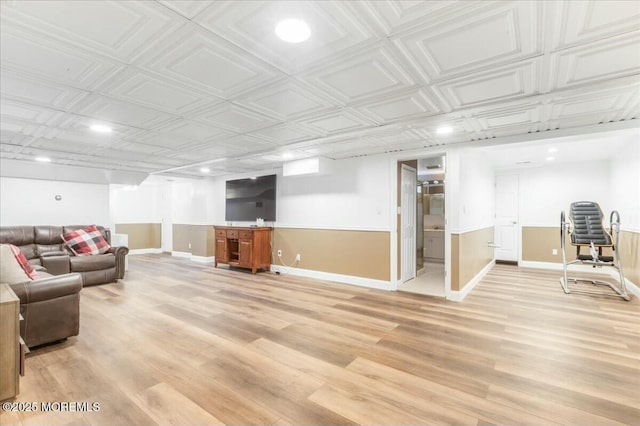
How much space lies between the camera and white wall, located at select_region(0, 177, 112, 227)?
18.0 ft

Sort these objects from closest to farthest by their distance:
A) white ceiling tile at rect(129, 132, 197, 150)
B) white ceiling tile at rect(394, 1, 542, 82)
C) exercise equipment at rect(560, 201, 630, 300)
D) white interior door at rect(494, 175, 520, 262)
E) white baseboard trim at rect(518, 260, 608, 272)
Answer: white ceiling tile at rect(394, 1, 542, 82)
white ceiling tile at rect(129, 132, 197, 150)
exercise equipment at rect(560, 201, 630, 300)
white baseboard trim at rect(518, 260, 608, 272)
white interior door at rect(494, 175, 520, 262)

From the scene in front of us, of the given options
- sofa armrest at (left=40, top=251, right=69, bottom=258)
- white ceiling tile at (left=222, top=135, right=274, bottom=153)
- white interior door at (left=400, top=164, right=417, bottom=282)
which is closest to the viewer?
white ceiling tile at (left=222, top=135, right=274, bottom=153)

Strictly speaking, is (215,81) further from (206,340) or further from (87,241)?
(87,241)

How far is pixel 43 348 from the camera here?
2.54m

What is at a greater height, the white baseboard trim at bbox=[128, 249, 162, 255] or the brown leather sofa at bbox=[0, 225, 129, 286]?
the brown leather sofa at bbox=[0, 225, 129, 286]

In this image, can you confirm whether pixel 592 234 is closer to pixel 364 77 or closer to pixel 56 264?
pixel 364 77

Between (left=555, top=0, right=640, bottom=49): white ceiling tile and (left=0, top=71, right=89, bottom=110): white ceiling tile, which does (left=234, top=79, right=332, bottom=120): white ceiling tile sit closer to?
(left=0, top=71, right=89, bottom=110): white ceiling tile

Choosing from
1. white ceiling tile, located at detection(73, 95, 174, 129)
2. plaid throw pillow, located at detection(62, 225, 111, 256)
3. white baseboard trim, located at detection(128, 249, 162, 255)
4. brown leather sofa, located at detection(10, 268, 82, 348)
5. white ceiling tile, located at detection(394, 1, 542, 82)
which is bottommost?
white baseboard trim, located at detection(128, 249, 162, 255)

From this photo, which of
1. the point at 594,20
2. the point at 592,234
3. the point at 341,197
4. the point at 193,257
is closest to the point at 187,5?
the point at 594,20

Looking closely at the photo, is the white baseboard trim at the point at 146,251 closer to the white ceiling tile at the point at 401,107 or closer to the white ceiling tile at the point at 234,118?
the white ceiling tile at the point at 234,118

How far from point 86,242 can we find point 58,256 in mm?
530

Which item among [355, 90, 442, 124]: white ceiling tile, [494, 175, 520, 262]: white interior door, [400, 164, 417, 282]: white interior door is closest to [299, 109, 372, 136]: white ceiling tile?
[355, 90, 442, 124]: white ceiling tile

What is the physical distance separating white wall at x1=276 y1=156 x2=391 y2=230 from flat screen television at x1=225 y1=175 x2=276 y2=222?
0.18m

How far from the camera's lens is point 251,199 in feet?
21.0
